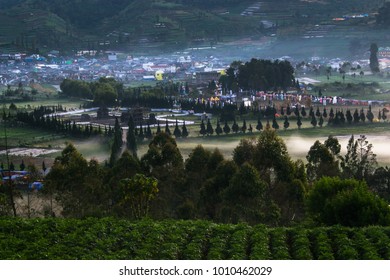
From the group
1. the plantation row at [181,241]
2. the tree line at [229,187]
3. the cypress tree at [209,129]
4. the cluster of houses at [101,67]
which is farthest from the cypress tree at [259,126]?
the cluster of houses at [101,67]

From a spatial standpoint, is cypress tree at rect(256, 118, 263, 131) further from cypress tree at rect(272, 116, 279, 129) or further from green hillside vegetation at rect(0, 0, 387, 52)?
green hillside vegetation at rect(0, 0, 387, 52)

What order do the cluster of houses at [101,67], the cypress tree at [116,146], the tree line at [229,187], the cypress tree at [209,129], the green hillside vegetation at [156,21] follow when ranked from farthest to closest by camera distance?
the green hillside vegetation at [156,21], the cluster of houses at [101,67], the cypress tree at [209,129], the cypress tree at [116,146], the tree line at [229,187]

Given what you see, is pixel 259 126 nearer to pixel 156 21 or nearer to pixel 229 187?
pixel 229 187

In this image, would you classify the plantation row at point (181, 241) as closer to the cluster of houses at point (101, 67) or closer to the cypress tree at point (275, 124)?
the cypress tree at point (275, 124)

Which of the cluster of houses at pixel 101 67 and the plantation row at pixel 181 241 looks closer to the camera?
the plantation row at pixel 181 241

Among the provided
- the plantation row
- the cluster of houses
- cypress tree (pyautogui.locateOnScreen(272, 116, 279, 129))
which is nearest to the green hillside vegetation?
the cluster of houses

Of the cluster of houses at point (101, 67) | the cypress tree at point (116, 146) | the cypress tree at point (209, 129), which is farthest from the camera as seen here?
the cluster of houses at point (101, 67)
